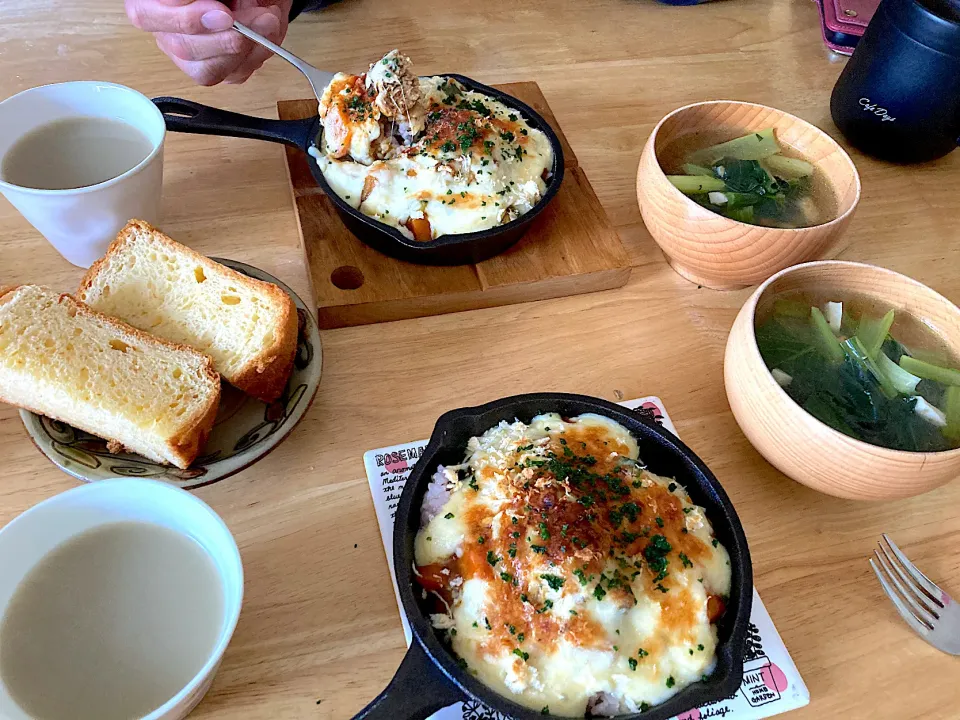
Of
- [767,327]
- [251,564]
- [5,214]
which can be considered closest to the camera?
[251,564]

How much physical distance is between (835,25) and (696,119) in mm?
947

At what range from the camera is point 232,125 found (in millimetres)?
1450

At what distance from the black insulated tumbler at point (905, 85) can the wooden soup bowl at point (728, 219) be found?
12.7 inches

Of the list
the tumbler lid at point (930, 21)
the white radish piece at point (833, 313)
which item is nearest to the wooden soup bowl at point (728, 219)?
the white radish piece at point (833, 313)

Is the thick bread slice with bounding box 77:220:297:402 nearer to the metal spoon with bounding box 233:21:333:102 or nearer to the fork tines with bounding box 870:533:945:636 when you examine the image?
the metal spoon with bounding box 233:21:333:102

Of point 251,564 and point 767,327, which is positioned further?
point 767,327

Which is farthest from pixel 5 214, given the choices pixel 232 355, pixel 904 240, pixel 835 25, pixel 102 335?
pixel 835 25

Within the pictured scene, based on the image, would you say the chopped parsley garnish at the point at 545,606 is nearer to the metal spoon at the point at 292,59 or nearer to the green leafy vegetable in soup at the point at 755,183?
the green leafy vegetable in soup at the point at 755,183

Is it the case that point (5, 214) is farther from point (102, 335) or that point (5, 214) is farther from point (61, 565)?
point (61, 565)

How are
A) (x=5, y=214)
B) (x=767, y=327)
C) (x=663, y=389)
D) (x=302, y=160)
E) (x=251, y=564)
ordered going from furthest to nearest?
(x=302, y=160)
(x=5, y=214)
(x=663, y=389)
(x=767, y=327)
(x=251, y=564)

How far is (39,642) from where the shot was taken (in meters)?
0.83

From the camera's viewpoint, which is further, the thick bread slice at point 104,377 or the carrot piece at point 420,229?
the carrot piece at point 420,229

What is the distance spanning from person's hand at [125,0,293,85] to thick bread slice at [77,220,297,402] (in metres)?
0.58

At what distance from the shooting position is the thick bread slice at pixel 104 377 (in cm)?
101
